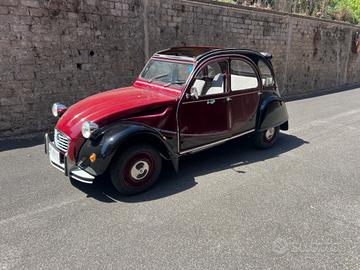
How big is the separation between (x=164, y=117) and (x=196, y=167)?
1.21 meters

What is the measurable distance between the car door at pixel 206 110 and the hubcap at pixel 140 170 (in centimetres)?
66

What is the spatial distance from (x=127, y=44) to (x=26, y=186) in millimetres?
4892

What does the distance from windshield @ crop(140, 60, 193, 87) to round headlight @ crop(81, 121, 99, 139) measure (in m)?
1.45

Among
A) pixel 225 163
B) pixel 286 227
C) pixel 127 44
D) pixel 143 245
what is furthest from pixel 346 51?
pixel 143 245

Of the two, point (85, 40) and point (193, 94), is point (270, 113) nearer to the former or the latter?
point (193, 94)

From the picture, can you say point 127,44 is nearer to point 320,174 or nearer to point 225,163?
point 225,163

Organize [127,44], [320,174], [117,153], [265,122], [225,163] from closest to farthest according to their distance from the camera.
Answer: [117,153], [320,174], [225,163], [265,122], [127,44]

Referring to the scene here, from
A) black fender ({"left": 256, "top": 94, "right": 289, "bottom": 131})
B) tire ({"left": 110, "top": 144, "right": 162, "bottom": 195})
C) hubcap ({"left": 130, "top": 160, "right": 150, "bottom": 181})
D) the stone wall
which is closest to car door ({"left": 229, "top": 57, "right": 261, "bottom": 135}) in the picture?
black fender ({"left": 256, "top": 94, "right": 289, "bottom": 131})

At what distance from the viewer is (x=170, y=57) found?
495cm

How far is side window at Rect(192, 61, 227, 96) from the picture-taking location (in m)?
4.55

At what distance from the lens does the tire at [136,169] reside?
3.78m

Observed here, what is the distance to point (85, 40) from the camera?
709cm

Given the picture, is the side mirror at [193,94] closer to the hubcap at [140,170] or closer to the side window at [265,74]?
the hubcap at [140,170]

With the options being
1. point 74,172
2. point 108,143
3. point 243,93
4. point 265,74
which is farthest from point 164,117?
point 265,74
